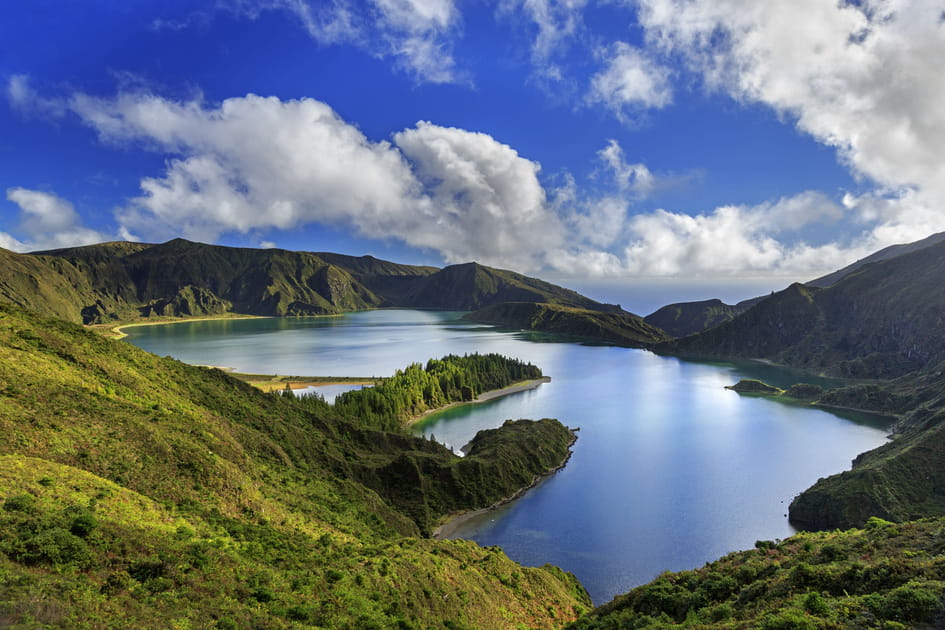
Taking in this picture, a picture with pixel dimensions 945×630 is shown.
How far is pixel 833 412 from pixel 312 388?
133m

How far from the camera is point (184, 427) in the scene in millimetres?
32094

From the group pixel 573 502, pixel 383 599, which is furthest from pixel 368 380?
pixel 383 599

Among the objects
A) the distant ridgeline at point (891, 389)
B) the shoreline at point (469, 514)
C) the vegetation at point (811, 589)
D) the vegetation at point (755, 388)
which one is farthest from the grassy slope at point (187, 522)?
the vegetation at point (755, 388)

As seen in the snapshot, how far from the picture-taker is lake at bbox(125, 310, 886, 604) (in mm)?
49562

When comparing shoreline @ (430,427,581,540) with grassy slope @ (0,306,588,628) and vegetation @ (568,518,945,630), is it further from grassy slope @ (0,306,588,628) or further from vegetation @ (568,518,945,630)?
vegetation @ (568,518,945,630)

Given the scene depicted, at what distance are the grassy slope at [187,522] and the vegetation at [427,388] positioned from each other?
38.5 meters

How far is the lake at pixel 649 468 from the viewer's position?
49562 millimetres

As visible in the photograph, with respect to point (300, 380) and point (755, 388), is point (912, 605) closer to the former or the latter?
point (300, 380)

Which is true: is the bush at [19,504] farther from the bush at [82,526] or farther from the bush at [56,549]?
the bush at [56,549]

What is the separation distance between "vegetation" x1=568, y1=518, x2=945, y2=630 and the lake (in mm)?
17111

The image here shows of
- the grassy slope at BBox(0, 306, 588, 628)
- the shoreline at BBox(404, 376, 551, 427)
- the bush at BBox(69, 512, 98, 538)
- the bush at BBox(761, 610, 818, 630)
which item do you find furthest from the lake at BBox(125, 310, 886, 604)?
the bush at BBox(69, 512, 98, 538)

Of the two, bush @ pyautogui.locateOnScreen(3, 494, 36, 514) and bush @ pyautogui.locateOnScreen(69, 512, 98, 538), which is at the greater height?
bush @ pyautogui.locateOnScreen(3, 494, 36, 514)

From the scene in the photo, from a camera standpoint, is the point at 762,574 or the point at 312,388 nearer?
the point at 762,574

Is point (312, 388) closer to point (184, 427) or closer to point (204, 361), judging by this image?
point (204, 361)
